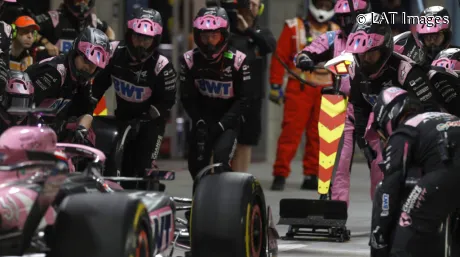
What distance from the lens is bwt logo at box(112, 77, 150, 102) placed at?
40.9 feet

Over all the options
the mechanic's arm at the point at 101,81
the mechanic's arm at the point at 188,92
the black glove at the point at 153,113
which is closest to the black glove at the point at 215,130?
the mechanic's arm at the point at 188,92

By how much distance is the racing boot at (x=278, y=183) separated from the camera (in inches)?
641

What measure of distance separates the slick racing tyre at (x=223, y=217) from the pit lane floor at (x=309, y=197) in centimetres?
193

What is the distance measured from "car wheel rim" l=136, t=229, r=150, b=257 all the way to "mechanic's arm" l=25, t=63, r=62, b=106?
3.46m

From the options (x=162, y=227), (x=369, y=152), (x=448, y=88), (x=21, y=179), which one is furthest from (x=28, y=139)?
(x=448, y=88)

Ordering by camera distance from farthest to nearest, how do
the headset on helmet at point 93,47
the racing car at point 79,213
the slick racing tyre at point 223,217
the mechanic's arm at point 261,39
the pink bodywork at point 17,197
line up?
the mechanic's arm at point 261,39 < the headset on helmet at point 93,47 < the slick racing tyre at point 223,217 < the racing car at point 79,213 < the pink bodywork at point 17,197

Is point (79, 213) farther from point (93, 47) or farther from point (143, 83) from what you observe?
point (143, 83)

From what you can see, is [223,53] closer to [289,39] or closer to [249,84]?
[249,84]

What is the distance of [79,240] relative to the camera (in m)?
7.65

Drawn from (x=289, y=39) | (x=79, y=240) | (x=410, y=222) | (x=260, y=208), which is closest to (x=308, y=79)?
(x=289, y=39)

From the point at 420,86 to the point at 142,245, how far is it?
401 cm

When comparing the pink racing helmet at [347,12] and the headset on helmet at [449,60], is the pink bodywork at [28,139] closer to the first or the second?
the headset on helmet at [449,60]

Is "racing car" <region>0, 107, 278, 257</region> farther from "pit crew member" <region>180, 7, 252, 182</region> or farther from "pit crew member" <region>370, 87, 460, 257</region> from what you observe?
"pit crew member" <region>180, 7, 252, 182</region>

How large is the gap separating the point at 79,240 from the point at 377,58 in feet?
14.8
